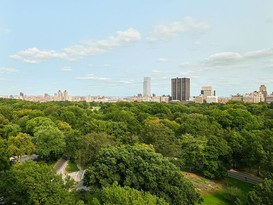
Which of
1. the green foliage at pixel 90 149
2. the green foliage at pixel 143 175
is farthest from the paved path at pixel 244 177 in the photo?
the green foliage at pixel 90 149

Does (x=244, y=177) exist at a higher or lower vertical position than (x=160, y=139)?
lower

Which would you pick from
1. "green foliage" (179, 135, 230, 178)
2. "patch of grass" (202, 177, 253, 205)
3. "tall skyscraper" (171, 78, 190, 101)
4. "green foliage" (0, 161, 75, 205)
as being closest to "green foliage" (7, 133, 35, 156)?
"green foliage" (0, 161, 75, 205)

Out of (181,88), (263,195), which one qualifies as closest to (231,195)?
(263,195)

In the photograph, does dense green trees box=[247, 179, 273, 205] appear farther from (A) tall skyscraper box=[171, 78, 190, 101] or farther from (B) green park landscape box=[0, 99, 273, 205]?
(A) tall skyscraper box=[171, 78, 190, 101]

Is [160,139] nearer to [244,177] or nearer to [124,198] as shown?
[244,177]

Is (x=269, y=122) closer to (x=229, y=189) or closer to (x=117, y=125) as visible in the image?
(x=229, y=189)

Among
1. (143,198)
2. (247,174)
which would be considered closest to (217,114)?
(247,174)

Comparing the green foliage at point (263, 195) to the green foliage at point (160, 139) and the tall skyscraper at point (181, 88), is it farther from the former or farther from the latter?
the tall skyscraper at point (181, 88)
